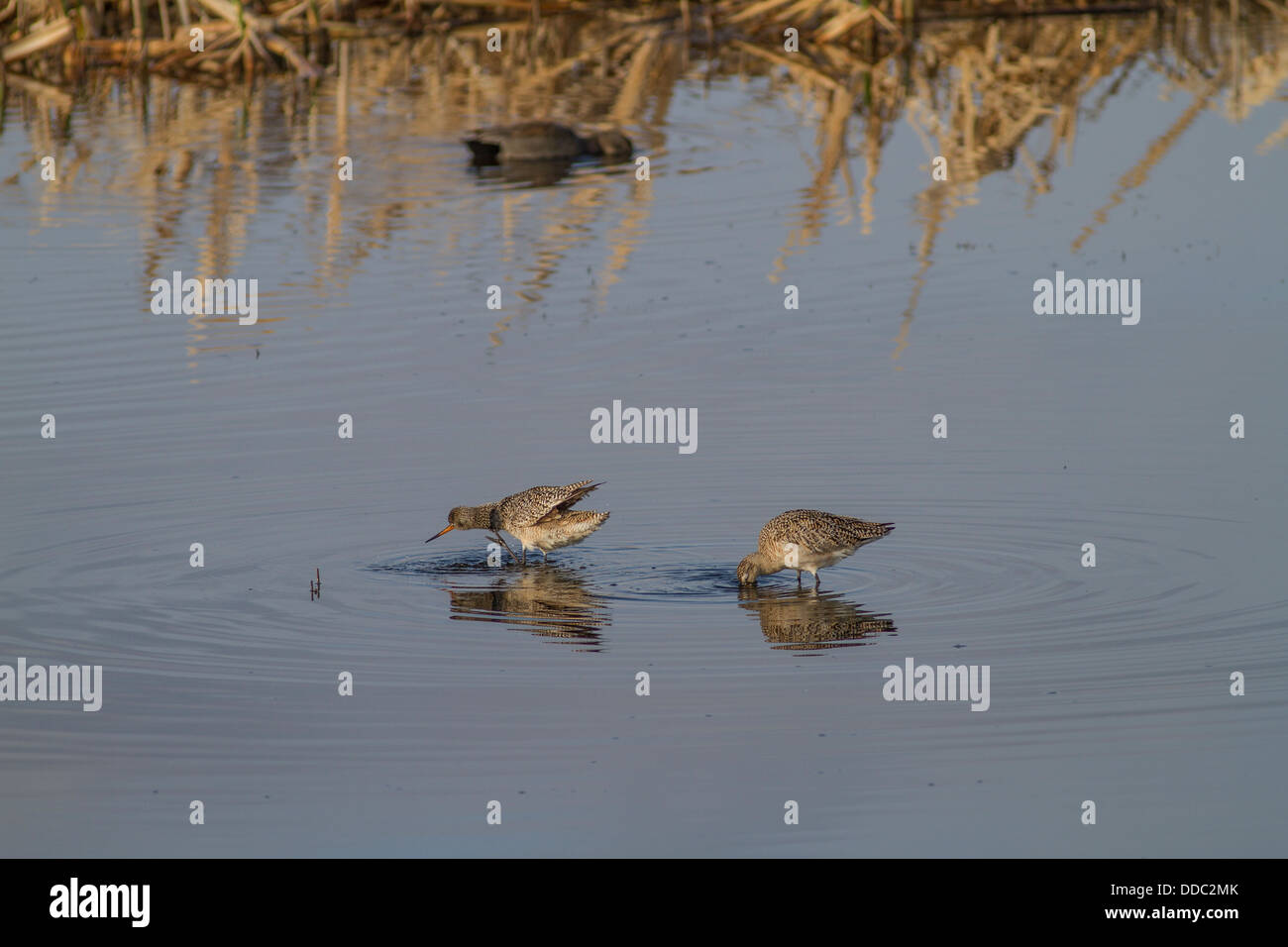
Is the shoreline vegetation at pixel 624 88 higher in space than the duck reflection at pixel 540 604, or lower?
higher

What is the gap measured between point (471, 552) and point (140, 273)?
25.9 feet

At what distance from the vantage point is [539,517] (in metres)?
11.6

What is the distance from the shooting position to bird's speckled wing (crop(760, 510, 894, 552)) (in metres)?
10.8

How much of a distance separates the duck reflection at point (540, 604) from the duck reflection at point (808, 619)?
885 millimetres

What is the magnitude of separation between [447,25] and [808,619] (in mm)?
26656

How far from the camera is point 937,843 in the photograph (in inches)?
288

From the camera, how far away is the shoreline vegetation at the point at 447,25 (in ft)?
94.6

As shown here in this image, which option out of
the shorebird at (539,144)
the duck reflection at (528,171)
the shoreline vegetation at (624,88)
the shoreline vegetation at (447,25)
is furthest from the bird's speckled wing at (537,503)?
the shoreline vegetation at (447,25)

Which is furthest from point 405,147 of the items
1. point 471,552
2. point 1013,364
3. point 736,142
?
point 471,552

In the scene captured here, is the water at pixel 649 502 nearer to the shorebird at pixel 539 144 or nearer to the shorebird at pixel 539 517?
the shorebird at pixel 539 517

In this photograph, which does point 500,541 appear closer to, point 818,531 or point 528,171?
point 818,531

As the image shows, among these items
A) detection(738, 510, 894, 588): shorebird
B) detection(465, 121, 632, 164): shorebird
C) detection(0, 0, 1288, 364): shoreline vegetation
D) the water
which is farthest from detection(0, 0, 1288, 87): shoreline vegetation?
detection(738, 510, 894, 588): shorebird

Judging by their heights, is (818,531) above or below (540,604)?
above

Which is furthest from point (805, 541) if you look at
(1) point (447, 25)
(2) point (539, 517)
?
(1) point (447, 25)
